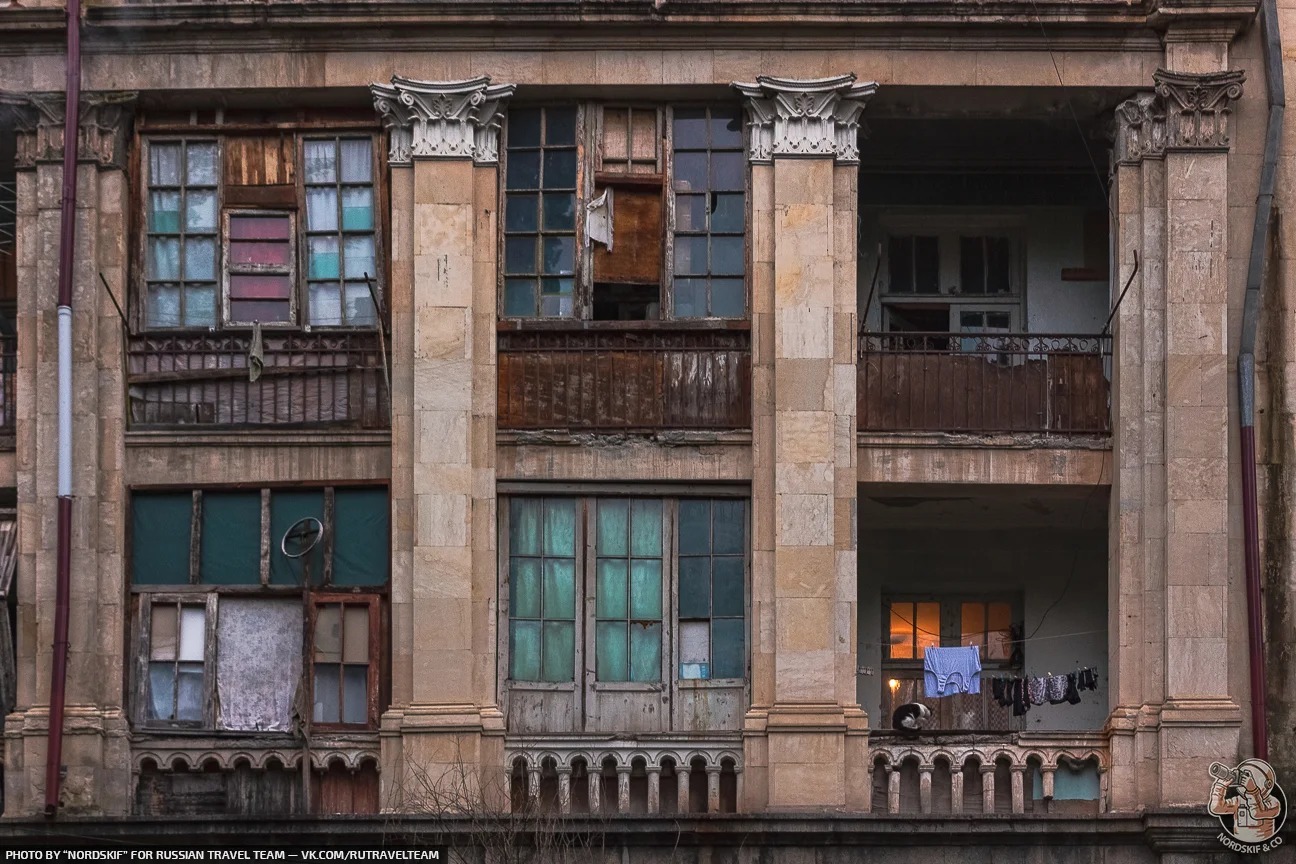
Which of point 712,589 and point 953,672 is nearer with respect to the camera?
point 712,589

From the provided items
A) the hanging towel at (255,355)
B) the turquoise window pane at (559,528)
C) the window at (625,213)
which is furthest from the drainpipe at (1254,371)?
the hanging towel at (255,355)

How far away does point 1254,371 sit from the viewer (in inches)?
1157

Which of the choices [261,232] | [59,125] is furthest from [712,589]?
[59,125]

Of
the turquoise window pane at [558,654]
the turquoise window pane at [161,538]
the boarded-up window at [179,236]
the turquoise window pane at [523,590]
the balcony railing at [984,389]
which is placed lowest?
the turquoise window pane at [558,654]

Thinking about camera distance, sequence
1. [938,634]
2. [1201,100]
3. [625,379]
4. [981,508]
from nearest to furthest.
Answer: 1. [1201,100]
2. [625,379]
3. [981,508]
4. [938,634]

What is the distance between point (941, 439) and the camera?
98.1 ft

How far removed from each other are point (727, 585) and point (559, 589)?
178cm

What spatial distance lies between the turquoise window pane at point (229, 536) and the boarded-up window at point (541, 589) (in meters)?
2.76

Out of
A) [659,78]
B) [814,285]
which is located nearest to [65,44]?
[659,78]

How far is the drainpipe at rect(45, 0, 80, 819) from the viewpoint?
28.8 m

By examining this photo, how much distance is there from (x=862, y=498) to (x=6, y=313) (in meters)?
10.1

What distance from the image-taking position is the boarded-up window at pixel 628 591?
29.6m

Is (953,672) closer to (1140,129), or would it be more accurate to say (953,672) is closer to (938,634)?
(938,634)

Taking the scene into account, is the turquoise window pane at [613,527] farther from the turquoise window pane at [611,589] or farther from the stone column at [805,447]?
the stone column at [805,447]
